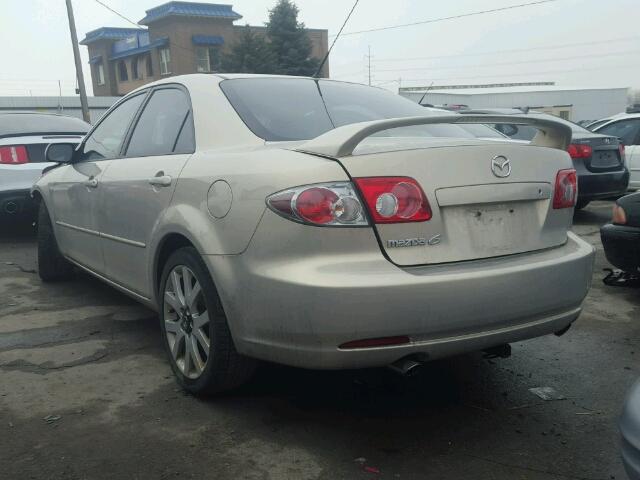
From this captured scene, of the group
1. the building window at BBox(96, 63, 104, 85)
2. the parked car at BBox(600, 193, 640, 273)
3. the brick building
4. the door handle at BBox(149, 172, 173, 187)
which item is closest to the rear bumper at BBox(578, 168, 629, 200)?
the parked car at BBox(600, 193, 640, 273)

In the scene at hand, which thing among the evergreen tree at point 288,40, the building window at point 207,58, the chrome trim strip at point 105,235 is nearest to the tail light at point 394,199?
the chrome trim strip at point 105,235

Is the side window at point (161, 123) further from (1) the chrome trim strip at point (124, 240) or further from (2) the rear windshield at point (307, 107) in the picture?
(1) the chrome trim strip at point (124, 240)

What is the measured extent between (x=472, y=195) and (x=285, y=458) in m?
1.24

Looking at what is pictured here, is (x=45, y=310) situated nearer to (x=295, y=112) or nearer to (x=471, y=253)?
(x=295, y=112)

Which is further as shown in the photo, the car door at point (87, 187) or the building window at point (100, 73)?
the building window at point (100, 73)

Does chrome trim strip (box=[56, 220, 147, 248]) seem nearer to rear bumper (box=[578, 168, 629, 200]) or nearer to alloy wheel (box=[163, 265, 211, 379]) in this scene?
alloy wheel (box=[163, 265, 211, 379])

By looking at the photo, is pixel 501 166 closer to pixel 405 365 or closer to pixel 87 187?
pixel 405 365

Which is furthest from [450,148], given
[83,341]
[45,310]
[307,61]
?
[307,61]

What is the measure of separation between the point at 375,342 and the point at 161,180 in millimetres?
1431

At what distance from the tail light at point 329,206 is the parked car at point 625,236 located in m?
2.77

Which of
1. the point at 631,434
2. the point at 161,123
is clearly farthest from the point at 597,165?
the point at 631,434

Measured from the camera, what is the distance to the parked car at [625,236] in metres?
4.28

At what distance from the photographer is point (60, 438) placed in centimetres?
264

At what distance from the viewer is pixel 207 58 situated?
45188 mm
